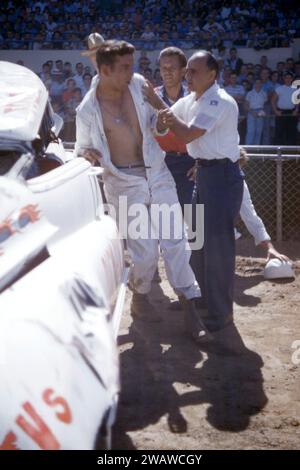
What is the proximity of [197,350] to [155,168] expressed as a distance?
4.21 feet

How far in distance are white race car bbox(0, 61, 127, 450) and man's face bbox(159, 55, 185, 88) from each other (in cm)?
235

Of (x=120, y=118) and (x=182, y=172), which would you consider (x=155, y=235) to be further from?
(x=182, y=172)

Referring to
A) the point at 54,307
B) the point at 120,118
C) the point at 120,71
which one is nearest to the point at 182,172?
the point at 120,118

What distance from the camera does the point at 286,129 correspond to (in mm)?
13258

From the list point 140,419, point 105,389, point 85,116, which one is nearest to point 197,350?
point 140,419

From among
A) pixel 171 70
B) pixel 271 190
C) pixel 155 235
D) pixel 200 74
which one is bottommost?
pixel 271 190

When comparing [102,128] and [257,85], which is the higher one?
[102,128]

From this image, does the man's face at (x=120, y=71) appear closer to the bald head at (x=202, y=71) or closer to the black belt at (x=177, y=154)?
the bald head at (x=202, y=71)

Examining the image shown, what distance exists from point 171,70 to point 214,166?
4.67ft

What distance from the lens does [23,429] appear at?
184 centimetres

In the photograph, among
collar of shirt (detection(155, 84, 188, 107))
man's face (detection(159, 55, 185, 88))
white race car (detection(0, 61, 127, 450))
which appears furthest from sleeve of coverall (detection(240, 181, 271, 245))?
white race car (detection(0, 61, 127, 450))

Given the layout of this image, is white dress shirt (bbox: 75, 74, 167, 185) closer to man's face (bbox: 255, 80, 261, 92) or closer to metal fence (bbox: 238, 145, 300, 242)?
metal fence (bbox: 238, 145, 300, 242)

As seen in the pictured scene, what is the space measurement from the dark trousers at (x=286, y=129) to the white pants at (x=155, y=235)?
885cm
